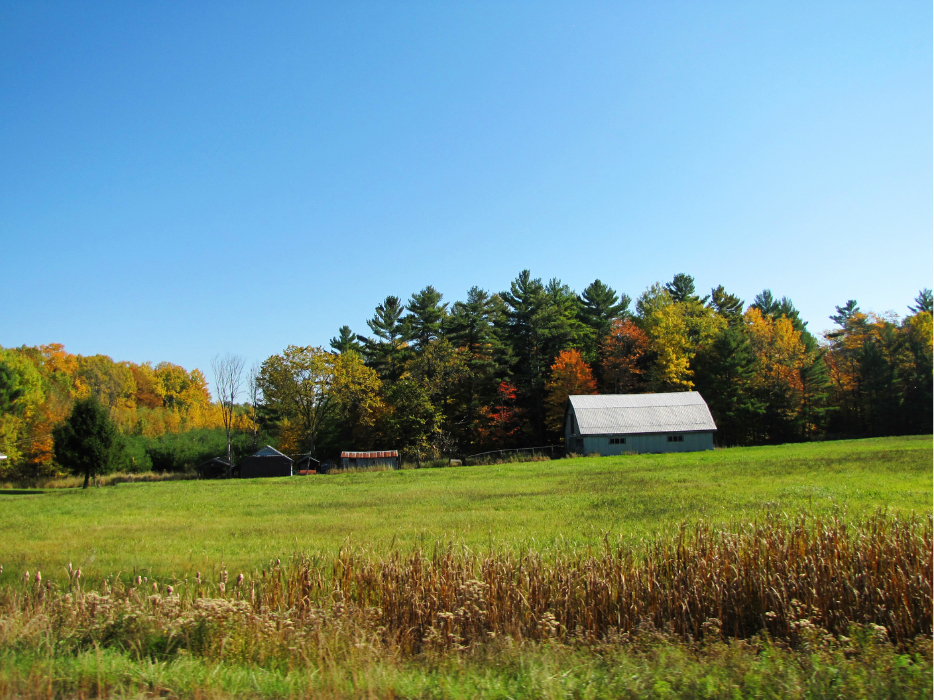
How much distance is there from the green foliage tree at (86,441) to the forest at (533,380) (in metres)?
17.2

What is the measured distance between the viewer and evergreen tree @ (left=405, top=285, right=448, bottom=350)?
66.9 m

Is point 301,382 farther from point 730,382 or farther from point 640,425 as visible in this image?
point 730,382

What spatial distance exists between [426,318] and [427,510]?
48.7 metres

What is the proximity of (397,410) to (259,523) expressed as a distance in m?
41.5

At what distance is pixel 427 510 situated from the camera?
62.8 ft

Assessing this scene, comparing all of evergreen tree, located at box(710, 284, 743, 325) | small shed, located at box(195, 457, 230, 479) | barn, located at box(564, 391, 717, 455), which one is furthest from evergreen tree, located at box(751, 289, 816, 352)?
small shed, located at box(195, 457, 230, 479)

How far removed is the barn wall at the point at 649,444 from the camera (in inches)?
1996

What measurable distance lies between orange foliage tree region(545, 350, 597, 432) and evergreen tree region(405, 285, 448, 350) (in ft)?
45.0

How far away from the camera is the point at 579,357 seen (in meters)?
60.8

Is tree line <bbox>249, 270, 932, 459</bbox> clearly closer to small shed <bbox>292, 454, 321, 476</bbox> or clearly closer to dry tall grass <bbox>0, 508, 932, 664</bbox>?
small shed <bbox>292, 454, 321, 476</bbox>

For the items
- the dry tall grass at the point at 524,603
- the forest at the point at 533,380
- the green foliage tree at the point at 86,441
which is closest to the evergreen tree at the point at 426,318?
the forest at the point at 533,380

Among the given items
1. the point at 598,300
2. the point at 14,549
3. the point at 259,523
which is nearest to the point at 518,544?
the point at 259,523

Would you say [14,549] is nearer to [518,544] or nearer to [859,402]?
[518,544]

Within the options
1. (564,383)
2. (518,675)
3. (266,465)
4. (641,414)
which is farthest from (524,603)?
(564,383)
